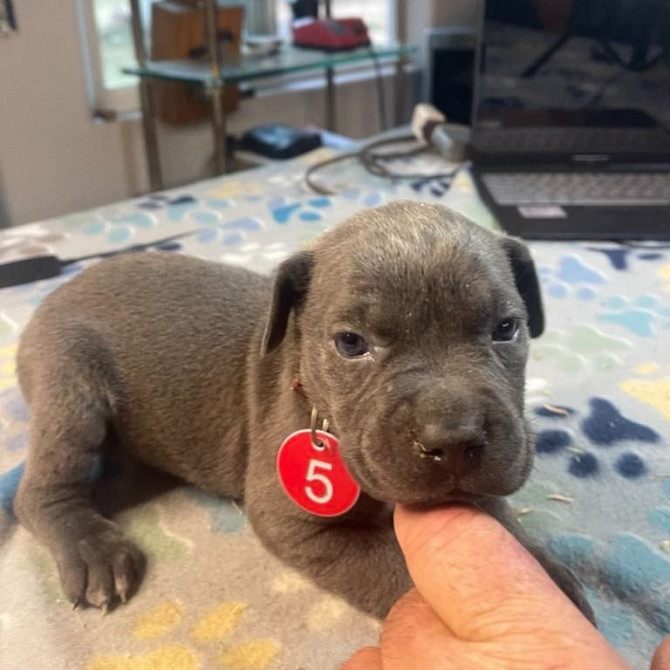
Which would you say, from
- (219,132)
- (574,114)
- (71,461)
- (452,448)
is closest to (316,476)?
(452,448)

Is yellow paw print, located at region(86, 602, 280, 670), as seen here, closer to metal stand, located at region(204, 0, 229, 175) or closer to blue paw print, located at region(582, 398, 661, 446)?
blue paw print, located at region(582, 398, 661, 446)

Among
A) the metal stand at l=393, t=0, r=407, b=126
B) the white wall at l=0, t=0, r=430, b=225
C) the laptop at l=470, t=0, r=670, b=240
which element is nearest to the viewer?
the laptop at l=470, t=0, r=670, b=240

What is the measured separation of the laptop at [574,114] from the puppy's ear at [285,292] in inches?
50.3

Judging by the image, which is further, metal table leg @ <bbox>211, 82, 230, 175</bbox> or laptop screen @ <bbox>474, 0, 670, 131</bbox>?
metal table leg @ <bbox>211, 82, 230, 175</bbox>

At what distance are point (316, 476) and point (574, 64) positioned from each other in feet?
6.69

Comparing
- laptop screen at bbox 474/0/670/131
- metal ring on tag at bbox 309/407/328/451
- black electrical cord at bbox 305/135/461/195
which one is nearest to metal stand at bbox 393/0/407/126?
black electrical cord at bbox 305/135/461/195

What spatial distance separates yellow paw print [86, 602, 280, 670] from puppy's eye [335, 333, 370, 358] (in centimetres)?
42

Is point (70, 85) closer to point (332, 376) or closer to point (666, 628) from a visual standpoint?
point (332, 376)

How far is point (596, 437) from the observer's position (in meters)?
1.46

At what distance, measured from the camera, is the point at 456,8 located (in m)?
3.79

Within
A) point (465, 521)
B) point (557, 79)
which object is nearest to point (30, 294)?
point (465, 521)

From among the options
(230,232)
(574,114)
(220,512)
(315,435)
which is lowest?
(220,512)

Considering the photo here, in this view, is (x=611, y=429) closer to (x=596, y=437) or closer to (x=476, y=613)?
(x=596, y=437)

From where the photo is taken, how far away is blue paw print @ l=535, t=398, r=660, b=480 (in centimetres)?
138
